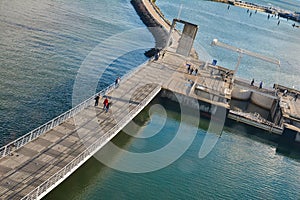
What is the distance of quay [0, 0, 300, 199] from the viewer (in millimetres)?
25828

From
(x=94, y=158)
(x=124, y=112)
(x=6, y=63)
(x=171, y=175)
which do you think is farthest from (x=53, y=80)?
(x=171, y=175)

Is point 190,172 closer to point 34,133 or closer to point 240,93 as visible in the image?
point 34,133

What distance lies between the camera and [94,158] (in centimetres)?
3312

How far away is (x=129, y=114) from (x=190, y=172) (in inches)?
279

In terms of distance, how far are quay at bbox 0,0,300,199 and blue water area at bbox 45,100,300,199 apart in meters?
2.03

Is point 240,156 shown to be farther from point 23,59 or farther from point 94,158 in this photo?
point 23,59

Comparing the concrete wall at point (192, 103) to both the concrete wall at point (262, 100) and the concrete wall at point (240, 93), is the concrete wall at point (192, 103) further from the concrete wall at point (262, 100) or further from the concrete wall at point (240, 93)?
the concrete wall at point (262, 100)

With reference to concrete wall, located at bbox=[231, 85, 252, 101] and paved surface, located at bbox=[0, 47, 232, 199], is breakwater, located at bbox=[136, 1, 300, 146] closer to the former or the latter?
concrete wall, located at bbox=[231, 85, 252, 101]

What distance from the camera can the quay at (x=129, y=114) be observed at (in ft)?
84.7

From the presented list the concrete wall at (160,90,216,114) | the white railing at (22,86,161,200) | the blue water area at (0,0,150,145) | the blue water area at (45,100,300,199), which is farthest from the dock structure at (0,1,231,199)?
the blue water area at (0,0,150,145)

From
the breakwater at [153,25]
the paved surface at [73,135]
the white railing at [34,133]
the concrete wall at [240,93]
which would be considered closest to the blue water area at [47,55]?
the breakwater at [153,25]

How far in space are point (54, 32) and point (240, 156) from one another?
35415 mm

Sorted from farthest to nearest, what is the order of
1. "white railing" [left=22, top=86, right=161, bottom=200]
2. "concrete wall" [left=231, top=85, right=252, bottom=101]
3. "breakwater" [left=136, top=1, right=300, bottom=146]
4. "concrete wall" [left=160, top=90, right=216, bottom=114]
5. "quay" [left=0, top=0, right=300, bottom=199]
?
"concrete wall" [left=231, top=85, right=252, bottom=101], "concrete wall" [left=160, top=90, right=216, bottom=114], "breakwater" [left=136, top=1, right=300, bottom=146], "quay" [left=0, top=0, right=300, bottom=199], "white railing" [left=22, top=86, right=161, bottom=200]

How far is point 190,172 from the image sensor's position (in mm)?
34688
